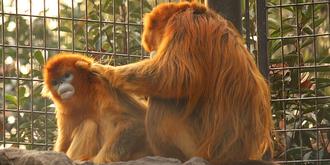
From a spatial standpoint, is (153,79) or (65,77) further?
(65,77)

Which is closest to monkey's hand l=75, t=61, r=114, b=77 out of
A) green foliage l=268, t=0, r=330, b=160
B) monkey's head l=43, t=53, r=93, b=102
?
monkey's head l=43, t=53, r=93, b=102

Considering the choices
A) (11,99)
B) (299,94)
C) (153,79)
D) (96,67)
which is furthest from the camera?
(11,99)

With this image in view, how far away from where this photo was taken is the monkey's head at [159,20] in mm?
8461

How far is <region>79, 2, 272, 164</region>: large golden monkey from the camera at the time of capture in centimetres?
814

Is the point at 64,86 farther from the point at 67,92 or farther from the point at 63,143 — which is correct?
the point at 63,143

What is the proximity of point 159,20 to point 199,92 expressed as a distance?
0.69m

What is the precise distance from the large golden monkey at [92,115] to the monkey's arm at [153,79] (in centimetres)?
33

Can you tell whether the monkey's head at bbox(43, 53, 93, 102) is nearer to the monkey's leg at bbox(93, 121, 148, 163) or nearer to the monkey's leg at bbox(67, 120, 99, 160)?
the monkey's leg at bbox(67, 120, 99, 160)

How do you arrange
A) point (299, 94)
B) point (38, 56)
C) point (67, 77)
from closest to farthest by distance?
point (67, 77), point (299, 94), point (38, 56)

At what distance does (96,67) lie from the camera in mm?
8500

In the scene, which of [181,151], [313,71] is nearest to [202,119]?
[181,151]

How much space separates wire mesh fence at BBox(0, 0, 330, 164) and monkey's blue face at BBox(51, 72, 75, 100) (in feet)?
3.39

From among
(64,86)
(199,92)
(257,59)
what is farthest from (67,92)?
(257,59)

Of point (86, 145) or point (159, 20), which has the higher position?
point (159, 20)
